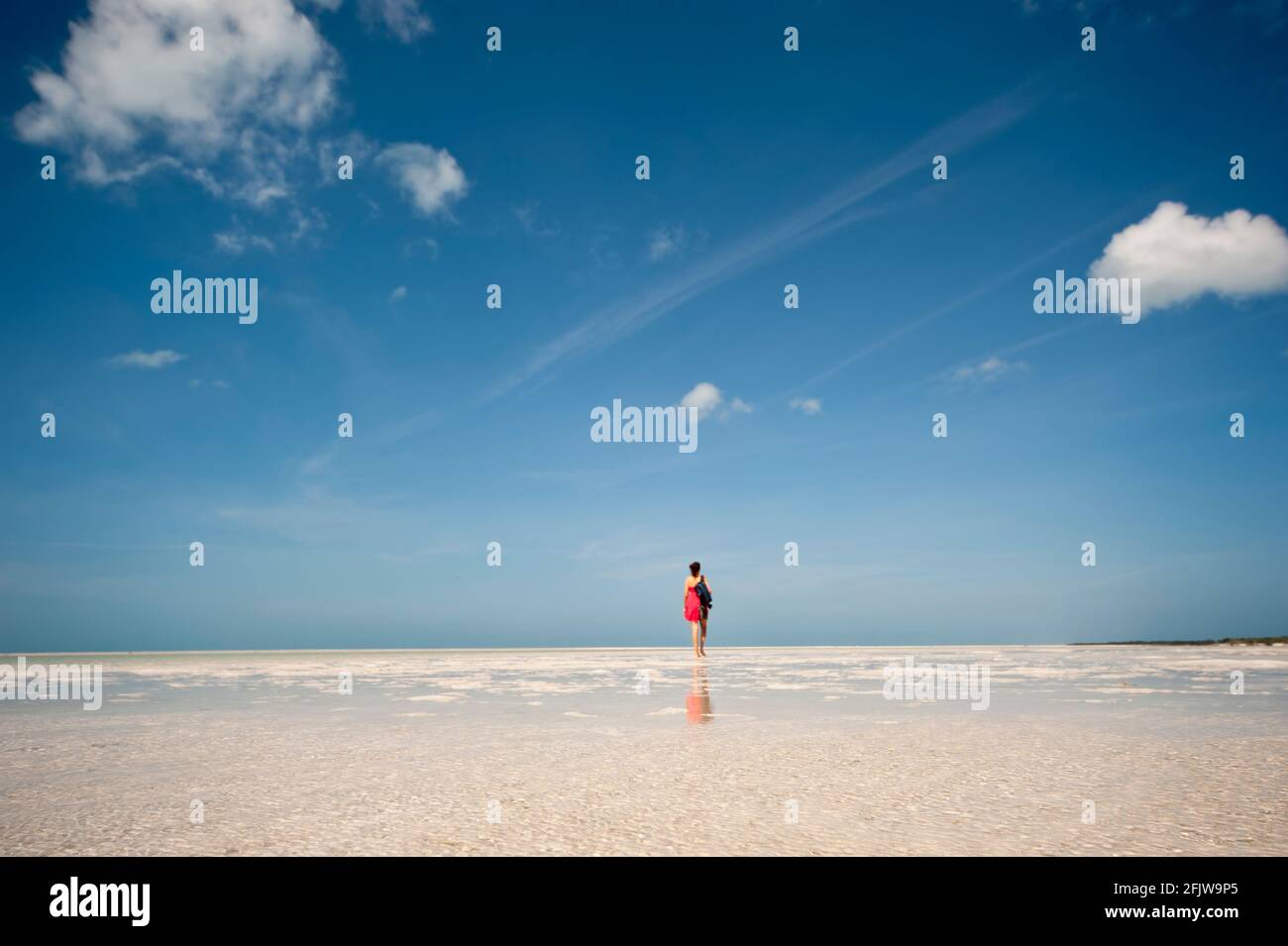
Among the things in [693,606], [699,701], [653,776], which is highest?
[653,776]

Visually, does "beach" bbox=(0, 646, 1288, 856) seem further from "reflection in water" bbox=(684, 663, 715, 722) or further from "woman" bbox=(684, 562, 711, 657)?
"woman" bbox=(684, 562, 711, 657)

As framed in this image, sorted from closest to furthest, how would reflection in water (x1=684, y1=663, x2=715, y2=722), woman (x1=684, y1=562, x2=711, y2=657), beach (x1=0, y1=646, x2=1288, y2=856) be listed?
1. beach (x1=0, y1=646, x2=1288, y2=856)
2. reflection in water (x1=684, y1=663, x2=715, y2=722)
3. woman (x1=684, y1=562, x2=711, y2=657)

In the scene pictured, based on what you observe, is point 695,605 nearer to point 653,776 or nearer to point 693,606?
point 693,606

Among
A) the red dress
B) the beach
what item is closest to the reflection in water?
the beach

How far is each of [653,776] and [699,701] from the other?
4.34 meters

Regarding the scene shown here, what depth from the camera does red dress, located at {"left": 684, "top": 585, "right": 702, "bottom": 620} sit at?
20125mm

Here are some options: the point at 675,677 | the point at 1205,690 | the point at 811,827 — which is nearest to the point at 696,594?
the point at 675,677

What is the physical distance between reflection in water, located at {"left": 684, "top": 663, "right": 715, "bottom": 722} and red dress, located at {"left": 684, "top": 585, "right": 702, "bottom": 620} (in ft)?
23.4

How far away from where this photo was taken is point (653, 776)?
4398 mm

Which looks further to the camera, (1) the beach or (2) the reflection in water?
(2) the reflection in water

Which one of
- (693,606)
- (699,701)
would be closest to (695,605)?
(693,606)

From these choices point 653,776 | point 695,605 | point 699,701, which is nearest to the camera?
point 653,776

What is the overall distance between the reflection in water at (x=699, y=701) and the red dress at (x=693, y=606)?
7144 mm
